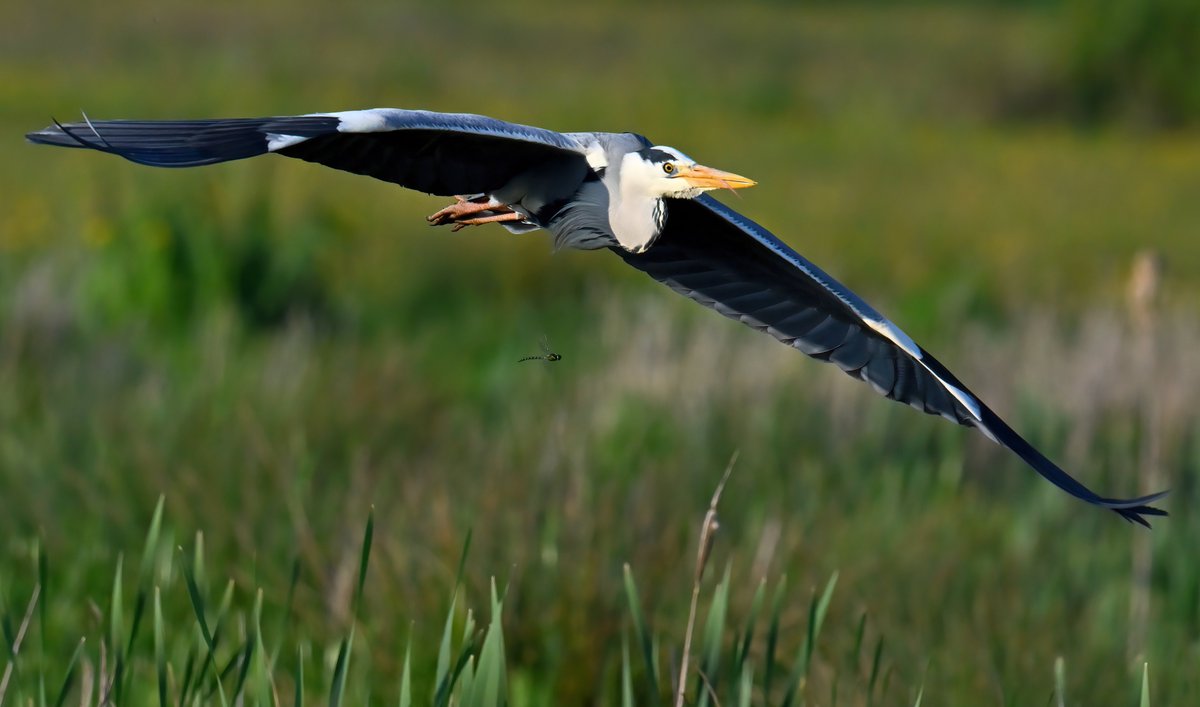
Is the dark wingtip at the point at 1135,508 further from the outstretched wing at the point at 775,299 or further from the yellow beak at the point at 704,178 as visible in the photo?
the yellow beak at the point at 704,178

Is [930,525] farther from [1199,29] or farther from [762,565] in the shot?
[1199,29]

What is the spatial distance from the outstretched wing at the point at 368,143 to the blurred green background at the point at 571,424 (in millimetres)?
636

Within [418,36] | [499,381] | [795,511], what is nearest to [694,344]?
[499,381]

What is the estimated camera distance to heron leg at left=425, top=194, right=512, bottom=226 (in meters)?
2.51

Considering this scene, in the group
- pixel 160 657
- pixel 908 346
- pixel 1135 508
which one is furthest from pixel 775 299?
pixel 160 657

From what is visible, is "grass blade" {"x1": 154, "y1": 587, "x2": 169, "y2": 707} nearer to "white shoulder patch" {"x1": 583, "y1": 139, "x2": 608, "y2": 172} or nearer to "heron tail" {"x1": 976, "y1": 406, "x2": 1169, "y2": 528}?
"white shoulder patch" {"x1": 583, "y1": 139, "x2": 608, "y2": 172}

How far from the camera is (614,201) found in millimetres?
2342

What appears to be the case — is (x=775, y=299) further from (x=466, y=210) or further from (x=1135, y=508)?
(x=1135, y=508)

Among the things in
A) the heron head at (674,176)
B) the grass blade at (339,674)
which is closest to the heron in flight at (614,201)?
the heron head at (674,176)

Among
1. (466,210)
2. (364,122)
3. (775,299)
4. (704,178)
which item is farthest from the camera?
(775,299)

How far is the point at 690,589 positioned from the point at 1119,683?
1.00 meters

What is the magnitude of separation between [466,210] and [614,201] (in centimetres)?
30

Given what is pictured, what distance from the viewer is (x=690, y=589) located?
385 cm

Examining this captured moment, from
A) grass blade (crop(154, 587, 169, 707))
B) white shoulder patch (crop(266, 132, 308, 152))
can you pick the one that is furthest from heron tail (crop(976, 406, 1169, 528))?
grass blade (crop(154, 587, 169, 707))
